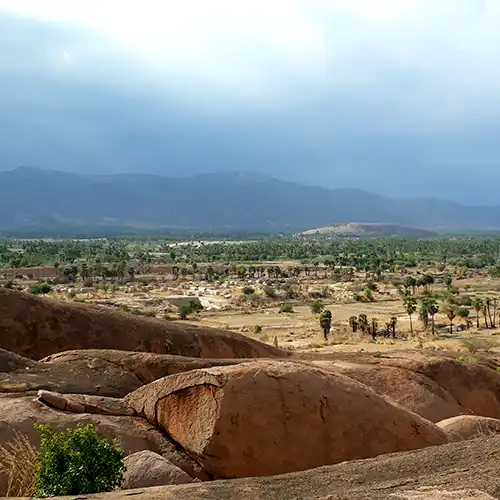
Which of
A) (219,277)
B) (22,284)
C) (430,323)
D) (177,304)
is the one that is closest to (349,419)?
(430,323)

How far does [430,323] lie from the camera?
6906cm

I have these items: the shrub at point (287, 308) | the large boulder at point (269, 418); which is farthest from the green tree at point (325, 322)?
the large boulder at point (269, 418)

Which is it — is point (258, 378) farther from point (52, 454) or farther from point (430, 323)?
point (430, 323)

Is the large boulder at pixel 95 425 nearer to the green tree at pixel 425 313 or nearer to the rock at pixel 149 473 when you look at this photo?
the rock at pixel 149 473

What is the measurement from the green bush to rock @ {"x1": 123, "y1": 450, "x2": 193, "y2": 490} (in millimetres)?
685

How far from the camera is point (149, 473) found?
10.8 metres

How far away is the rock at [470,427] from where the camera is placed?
16609 mm

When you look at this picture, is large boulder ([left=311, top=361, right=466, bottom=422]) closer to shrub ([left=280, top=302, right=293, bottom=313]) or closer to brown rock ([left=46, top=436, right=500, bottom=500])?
brown rock ([left=46, top=436, right=500, bottom=500])

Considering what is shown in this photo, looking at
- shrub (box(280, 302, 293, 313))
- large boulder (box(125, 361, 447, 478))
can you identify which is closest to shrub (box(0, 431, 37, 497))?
large boulder (box(125, 361, 447, 478))

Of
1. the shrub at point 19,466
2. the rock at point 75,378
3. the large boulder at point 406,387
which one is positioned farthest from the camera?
the large boulder at point 406,387

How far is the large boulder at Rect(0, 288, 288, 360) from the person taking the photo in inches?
898

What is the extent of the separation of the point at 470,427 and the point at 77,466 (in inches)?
436

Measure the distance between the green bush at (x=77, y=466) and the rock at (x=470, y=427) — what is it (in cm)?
941

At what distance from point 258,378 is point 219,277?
101 metres
